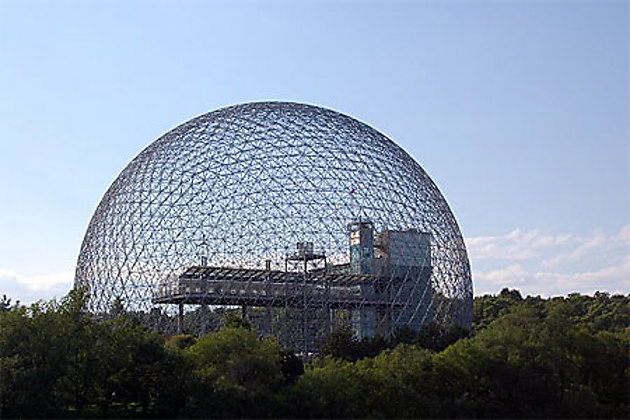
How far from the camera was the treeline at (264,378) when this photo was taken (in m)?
21.2

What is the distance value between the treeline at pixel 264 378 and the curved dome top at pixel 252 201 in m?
13.7

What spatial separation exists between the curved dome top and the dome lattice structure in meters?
0.06

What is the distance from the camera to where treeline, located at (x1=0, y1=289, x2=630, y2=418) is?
21.2 m

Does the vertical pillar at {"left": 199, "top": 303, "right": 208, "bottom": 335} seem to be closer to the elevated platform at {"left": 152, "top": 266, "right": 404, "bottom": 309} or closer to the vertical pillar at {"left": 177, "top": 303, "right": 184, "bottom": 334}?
the elevated platform at {"left": 152, "top": 266, "right": 404, "bottom": 309}

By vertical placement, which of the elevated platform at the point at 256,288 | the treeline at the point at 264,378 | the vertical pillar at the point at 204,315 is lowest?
the treeline at the point at 264,378

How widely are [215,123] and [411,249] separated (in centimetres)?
1190

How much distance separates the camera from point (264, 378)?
22.1 m

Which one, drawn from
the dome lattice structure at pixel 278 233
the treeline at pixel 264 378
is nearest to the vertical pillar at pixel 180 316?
the dome lattice structure at pixel 278 233

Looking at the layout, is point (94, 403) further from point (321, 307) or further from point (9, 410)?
point (321, 307)

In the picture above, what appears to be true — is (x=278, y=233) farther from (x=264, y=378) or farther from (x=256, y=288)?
(x=264, y=378)

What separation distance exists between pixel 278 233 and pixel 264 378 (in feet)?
53.8

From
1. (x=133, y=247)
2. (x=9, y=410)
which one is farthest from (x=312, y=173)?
(x=9, y=410)

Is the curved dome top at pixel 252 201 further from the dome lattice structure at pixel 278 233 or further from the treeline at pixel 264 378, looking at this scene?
the treeline at pixel 264 378

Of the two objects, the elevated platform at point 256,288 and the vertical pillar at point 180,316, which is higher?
the elevated platform at point 256,288
